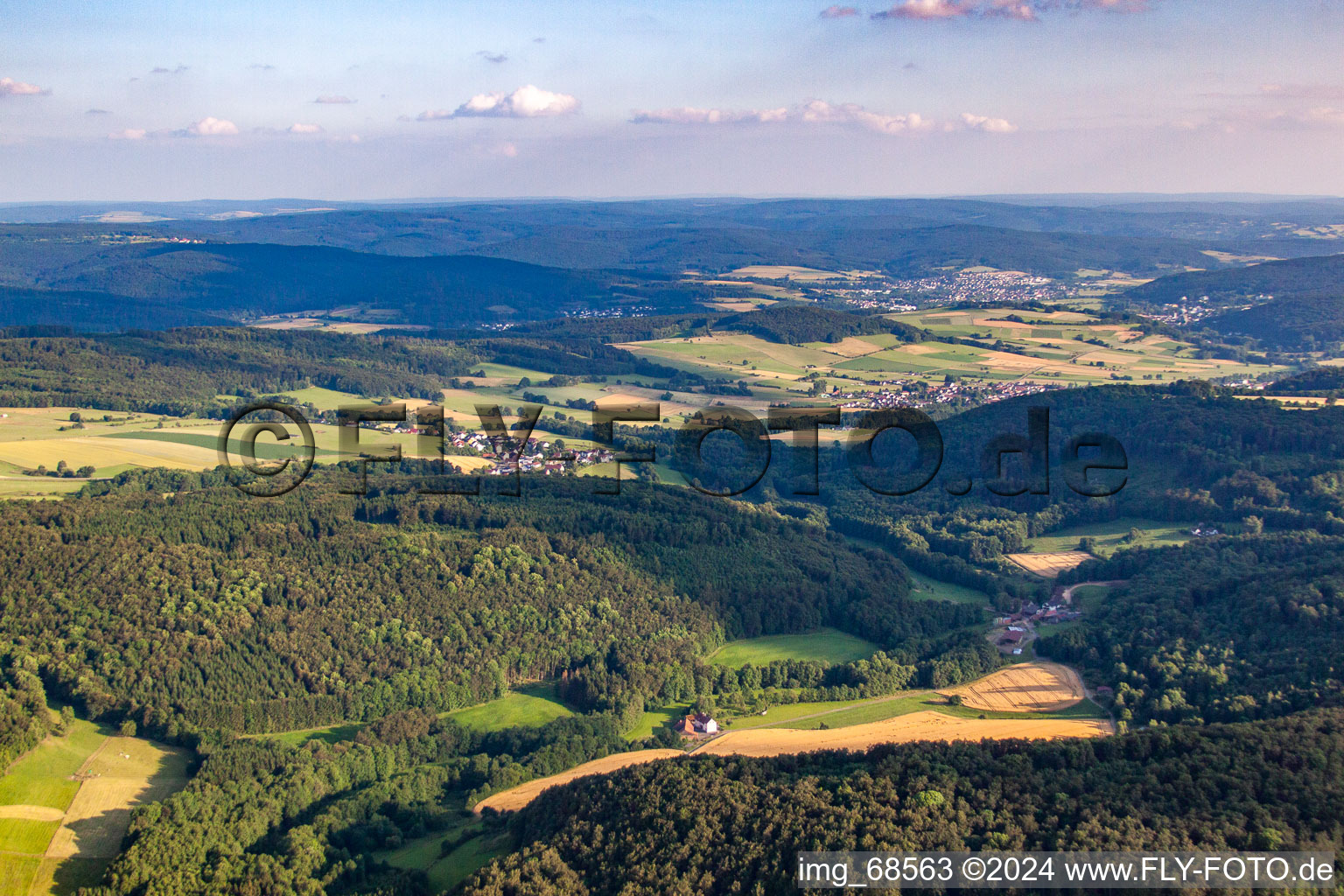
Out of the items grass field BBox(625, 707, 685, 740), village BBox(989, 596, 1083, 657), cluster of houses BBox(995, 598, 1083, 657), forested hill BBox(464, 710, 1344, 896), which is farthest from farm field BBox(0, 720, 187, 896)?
cluster of houses BBox(995, 598, 1083, 657)

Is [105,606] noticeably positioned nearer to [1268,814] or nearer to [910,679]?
[910,679]

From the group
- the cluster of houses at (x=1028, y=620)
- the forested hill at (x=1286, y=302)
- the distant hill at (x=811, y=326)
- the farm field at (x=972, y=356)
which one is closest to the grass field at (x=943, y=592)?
the cluster of houses at (x=1028, y=620)

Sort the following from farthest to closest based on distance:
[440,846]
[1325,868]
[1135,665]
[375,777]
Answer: [1135,665] → [375,777] → [440,846] → [1325,868]

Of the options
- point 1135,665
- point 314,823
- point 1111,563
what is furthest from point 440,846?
point 1111,563

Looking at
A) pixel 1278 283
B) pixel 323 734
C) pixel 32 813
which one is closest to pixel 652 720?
pixel 323 734

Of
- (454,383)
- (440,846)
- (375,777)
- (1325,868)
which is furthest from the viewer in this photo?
(454,383)

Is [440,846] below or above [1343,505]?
below
